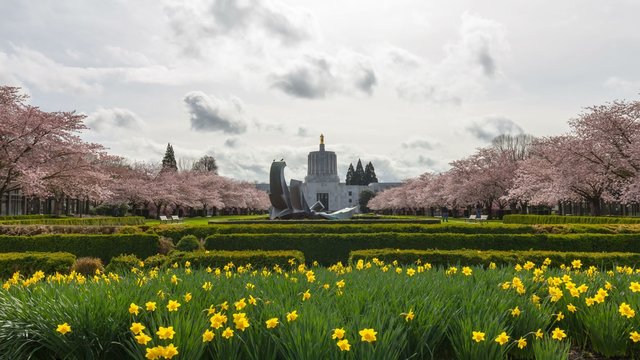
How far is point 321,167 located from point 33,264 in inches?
4896

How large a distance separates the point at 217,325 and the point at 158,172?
65911 millimetres

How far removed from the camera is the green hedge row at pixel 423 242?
14625 mm

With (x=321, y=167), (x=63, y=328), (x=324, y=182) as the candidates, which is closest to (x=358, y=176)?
(x=321, y=167)

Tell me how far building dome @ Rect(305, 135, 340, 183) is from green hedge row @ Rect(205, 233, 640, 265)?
386 feet

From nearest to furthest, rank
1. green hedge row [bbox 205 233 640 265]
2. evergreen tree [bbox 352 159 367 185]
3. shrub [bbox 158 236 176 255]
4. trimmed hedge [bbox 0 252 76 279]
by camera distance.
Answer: trimmed hedge [bbox 0 252 76 279] → green hedge row [bbox 205 233 640 265] → shrub [bbox 158 236 176 255] → evergreen tree [bbox 352 159 367 185]

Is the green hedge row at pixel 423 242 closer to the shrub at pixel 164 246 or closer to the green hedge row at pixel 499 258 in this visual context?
the shrub at pixel 164 246

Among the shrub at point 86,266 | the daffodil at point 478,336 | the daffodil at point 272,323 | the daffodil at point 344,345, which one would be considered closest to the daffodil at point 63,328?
the daffodil at point 272,323

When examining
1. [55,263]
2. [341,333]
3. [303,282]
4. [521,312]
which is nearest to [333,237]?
[55,263]

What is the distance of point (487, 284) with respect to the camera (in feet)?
17.7

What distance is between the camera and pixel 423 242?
15.0 metres

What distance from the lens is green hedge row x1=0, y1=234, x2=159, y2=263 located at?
15.1m

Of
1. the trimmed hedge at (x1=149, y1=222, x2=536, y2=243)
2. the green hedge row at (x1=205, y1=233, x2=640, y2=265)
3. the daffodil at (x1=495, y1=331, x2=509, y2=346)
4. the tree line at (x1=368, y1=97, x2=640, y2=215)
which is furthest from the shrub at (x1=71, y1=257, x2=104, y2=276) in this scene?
the tree line at (x1=368, y1=97, x2=640, y2=215)

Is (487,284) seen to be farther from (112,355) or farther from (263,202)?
(263,202)

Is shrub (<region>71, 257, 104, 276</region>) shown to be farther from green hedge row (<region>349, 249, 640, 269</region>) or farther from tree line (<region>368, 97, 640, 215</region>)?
tree line (<region>368, 97, 640, 215</region>)
